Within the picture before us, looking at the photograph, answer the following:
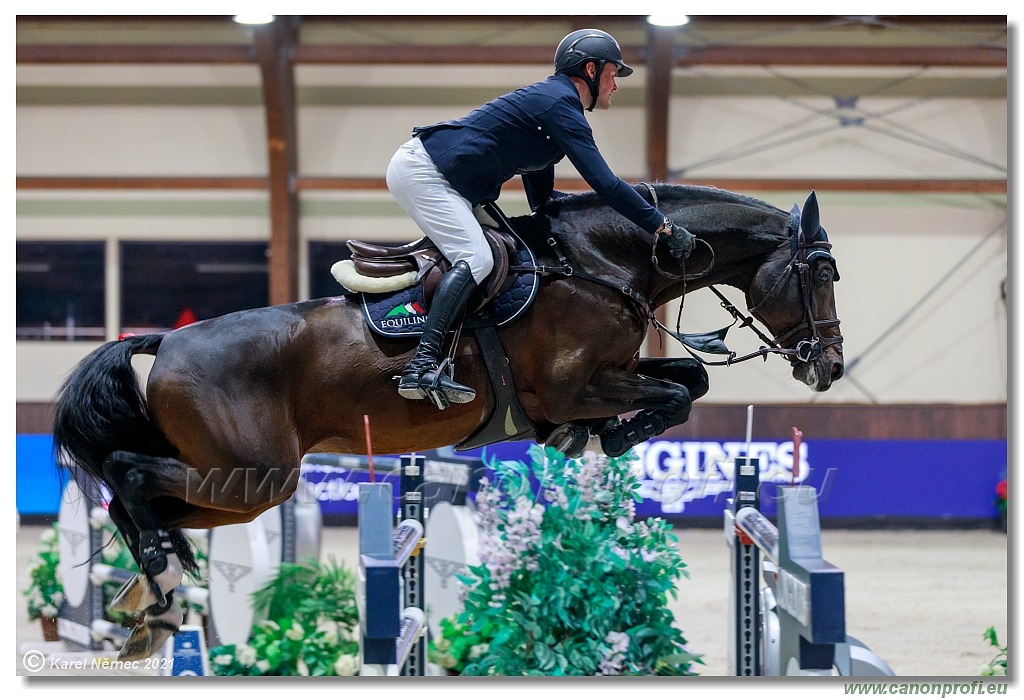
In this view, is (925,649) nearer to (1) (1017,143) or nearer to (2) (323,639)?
(1) (1017,143)

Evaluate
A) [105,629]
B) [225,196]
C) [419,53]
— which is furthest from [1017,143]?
[225,196]

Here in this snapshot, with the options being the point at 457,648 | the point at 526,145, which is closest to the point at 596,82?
the point at 526,145

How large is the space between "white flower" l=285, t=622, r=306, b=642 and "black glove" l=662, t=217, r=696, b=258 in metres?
2.04

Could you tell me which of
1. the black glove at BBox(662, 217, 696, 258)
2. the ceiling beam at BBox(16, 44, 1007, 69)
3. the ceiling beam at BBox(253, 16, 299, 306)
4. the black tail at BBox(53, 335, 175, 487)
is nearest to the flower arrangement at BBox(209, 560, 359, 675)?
the black tail at BBox(53, 335, 175, 487)

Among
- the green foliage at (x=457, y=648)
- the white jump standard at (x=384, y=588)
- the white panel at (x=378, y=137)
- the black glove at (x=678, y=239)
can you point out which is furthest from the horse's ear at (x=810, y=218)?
the white panel at (x=378, y=137)

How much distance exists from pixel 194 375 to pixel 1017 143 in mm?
3167

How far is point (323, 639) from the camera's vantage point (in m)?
3.75

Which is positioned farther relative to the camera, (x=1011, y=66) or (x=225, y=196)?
(x=225, y=196)

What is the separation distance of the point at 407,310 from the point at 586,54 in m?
0.88

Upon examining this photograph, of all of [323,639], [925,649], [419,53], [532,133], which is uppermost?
[419,53]

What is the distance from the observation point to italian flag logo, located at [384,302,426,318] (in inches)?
112

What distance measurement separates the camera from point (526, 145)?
111 inches

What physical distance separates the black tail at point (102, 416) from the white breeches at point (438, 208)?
2.89 feet

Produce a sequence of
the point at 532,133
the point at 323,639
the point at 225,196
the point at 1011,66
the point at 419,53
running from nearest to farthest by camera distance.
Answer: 1. the point at 532,133
2. the point at 323,639
3. the point at 1011,66
4. the point at 419,53
5. the point at 225,196
